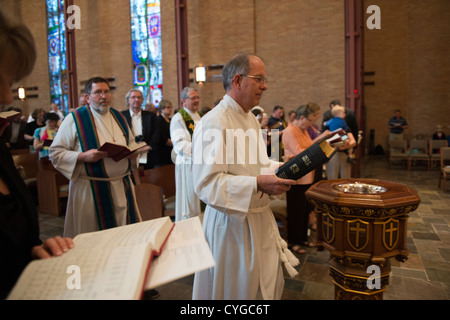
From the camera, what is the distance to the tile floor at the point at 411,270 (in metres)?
3.10

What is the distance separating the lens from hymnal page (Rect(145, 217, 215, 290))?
0.95 meters

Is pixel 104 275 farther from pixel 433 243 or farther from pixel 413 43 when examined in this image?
pixel 413 43

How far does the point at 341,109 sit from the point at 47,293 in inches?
222

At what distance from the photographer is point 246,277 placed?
5.82 feet

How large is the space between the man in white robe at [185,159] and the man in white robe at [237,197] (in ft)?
6.95

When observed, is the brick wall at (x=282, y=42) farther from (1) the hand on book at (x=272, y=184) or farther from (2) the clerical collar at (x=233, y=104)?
(1) the hand on book at (x=272, y=184)

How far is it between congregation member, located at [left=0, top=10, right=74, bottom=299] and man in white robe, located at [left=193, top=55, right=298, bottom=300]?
2.53ft

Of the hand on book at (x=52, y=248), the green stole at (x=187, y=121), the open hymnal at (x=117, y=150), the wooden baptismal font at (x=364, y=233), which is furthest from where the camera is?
the green stole at (x=187, y=121)

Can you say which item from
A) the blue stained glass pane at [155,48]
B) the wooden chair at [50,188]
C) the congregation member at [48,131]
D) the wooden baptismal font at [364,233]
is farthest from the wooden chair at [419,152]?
the blue stained glass pane at [155,48]

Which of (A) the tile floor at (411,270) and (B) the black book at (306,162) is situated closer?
(B) the black book at (306,162)

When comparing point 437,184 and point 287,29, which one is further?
point 287,29

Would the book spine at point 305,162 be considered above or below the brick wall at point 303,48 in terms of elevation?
below

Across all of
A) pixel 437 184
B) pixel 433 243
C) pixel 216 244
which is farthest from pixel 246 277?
pixel 437 184

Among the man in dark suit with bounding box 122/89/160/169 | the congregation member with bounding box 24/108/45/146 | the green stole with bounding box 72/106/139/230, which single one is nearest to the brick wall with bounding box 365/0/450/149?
the man in dark suit with bounding box 122/89/160/169
